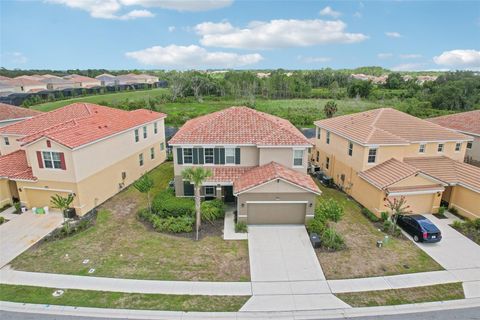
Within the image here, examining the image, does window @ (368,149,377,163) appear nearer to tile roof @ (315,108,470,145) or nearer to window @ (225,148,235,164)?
tile roof @ (315,108,470,145)

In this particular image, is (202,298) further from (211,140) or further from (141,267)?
(211,140)

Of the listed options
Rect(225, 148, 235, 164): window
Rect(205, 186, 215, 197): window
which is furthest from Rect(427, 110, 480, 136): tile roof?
Rect(205, 186, 215, 197): window

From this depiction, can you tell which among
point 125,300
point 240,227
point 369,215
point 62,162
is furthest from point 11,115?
point 369,215

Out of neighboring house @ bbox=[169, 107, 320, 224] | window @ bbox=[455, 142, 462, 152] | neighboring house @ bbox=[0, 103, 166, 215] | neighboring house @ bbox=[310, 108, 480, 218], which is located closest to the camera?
neighboring house @ bbox=[169, 107, 320, 224]

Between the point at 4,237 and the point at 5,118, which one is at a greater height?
the point at 5,118

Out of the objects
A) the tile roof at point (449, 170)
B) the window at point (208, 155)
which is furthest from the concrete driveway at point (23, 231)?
the tile roof at point (449, 170)

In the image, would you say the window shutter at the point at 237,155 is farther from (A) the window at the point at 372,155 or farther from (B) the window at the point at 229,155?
(A) the window at the point at 372,155

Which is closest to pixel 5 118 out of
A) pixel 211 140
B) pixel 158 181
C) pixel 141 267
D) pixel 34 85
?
pixel 158 181
